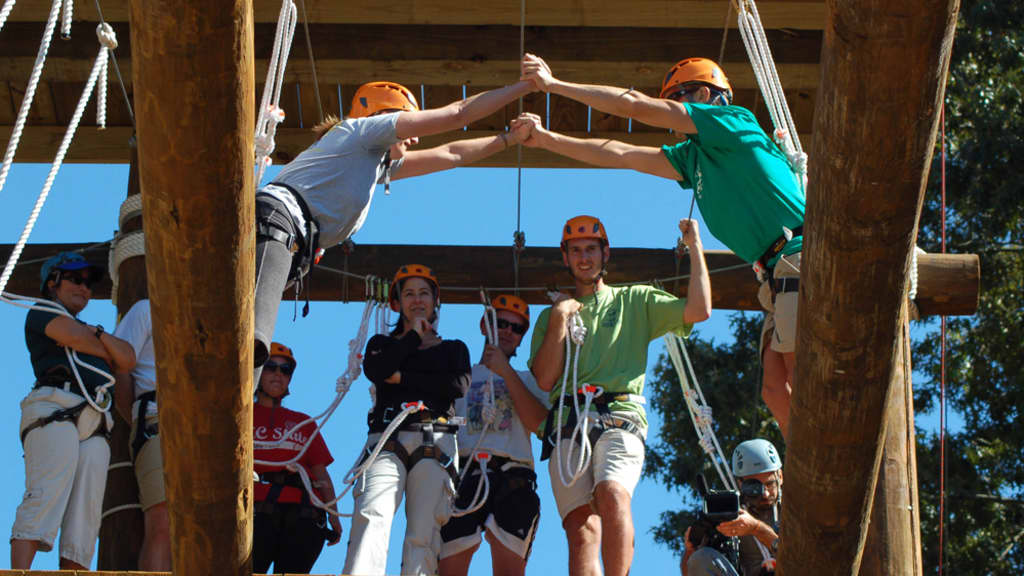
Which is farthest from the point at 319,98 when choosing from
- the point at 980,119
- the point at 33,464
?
the point at 980,119

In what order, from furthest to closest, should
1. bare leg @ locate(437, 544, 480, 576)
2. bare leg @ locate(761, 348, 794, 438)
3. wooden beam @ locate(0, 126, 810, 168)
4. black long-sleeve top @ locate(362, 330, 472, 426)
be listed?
wooden beam @ locate(0, 126, 810, 168), black long-sleeve top @ locate(362, 330, 472, 426), bare leg @ locate(437, 544, 480, 576), bare leg @ locate(761, 348, 794, 438)

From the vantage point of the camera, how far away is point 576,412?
202 inches

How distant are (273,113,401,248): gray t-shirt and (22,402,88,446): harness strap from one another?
1123 mm

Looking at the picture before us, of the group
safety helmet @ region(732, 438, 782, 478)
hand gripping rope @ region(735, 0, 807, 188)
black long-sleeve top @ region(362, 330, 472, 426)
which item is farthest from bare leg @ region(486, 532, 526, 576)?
hand gripping rope @ region(735, 0, 807, 188)

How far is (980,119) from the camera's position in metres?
11.4

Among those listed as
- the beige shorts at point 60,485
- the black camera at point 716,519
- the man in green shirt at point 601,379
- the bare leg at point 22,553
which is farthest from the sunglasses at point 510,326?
the bare leg at point 22,553

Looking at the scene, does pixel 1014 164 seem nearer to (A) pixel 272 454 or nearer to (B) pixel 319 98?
(B) pixel 319 98

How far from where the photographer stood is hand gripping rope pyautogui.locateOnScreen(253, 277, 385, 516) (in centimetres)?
527

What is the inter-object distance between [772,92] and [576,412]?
1406 millimetres

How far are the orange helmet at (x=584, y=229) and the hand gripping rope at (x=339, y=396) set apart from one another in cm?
95

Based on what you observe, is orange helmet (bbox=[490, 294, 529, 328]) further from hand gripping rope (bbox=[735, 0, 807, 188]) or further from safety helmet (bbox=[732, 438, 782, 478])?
hand gripping rope (bbox=[735, 0, 807, 188])

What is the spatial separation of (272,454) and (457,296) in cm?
142

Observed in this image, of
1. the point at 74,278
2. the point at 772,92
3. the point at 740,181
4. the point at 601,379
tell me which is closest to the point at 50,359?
the point at 74,278

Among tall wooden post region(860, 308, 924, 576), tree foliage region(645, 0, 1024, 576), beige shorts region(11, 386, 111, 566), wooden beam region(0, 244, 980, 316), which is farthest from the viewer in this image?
tree foliage region(645, 0, 1024, 576)
